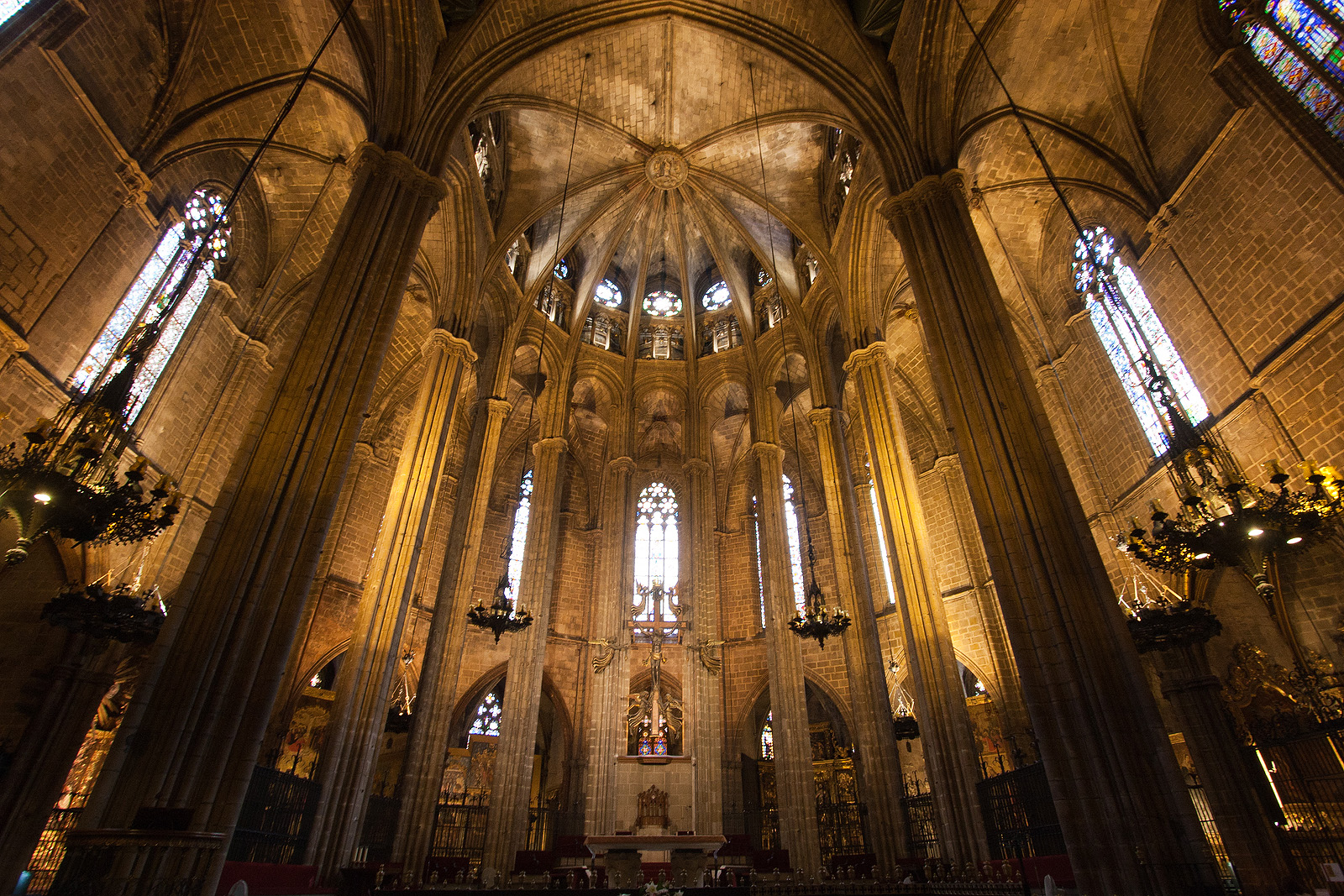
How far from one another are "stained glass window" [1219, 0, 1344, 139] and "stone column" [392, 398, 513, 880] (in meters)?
15.0

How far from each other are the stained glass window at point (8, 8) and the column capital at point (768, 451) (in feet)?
49.4

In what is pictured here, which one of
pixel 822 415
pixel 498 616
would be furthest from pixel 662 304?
pixel 498 616

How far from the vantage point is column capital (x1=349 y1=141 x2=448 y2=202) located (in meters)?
10.6

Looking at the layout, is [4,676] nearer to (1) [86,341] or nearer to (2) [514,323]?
(1) [86,341]

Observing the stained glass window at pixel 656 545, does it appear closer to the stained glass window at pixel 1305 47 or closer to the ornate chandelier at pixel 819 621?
the ornate chandelier at pixel 819 621

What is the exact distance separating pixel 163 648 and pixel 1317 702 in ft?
44.7

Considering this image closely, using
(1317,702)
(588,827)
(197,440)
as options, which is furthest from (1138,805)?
(197,440)

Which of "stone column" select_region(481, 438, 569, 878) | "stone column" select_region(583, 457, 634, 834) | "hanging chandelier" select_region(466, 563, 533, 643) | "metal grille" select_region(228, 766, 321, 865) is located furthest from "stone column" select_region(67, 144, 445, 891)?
"stone column" select_region(583, 457, 634, 834)

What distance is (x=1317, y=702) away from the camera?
29.6 feet

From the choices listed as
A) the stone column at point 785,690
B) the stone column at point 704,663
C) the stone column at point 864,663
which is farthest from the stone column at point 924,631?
the stone column at point 704,663

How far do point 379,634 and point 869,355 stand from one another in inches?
428

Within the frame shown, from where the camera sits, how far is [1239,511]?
322 inches

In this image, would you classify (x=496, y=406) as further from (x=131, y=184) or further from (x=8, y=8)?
(x=8, y=8)

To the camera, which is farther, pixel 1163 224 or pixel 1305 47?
pixel 1163 224
